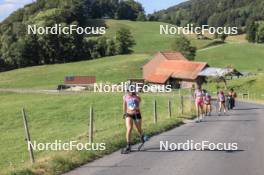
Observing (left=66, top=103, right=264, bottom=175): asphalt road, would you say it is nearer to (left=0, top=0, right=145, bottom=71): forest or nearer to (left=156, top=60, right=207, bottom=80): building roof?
(left=156, top=60, right=207, bottom=80): building roof

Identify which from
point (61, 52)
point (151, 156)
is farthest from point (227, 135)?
point (61, 52)

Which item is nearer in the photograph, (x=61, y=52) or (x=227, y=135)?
(x=227, y=135)

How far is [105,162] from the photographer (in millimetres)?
12812

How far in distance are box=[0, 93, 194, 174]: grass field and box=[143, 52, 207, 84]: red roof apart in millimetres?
39524

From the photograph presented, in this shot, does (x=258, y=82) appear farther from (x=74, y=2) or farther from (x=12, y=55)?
(x=74, y=2)

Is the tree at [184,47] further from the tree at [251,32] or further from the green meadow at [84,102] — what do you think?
the tree at [251,32]

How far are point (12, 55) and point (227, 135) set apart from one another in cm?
11069

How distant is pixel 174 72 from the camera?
10569 cm

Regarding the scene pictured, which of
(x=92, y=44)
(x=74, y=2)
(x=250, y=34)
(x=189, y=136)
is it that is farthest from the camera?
(x=250, y=34)

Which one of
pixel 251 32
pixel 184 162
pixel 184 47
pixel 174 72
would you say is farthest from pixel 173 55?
pixel 184 162

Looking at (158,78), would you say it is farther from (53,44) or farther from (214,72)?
(53,44)

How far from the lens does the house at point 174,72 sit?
103 meters

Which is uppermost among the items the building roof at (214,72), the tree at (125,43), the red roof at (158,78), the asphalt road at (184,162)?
the tree at (125,43)

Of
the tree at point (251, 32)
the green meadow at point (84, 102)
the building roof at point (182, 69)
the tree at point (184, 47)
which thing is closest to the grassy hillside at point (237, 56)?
the green meadow at point (84, 102)
